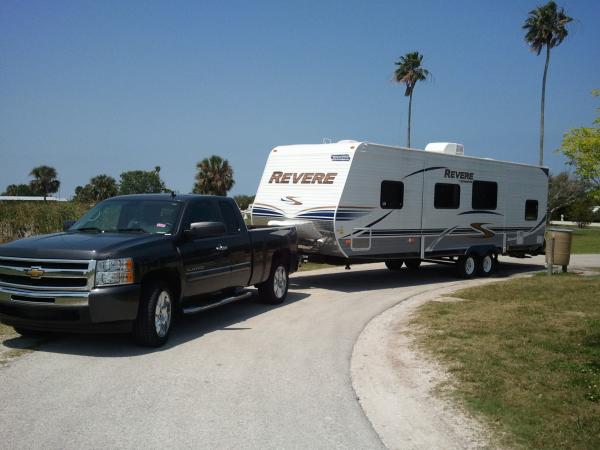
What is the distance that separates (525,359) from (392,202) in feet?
23.9

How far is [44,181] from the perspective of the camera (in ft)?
255

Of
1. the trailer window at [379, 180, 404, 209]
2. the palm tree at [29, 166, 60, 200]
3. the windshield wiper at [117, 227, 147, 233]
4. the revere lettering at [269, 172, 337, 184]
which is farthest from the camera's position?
the palm tree at [29, 166, 60, 200]

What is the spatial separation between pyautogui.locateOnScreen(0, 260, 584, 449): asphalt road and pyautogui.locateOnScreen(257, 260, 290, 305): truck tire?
3.76 ft

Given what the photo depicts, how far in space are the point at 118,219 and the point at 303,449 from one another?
4974 millimetres

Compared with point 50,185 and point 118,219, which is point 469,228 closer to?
point 118,219

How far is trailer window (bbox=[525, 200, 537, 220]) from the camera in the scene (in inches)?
725

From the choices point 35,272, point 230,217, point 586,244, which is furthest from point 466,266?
point 586,244

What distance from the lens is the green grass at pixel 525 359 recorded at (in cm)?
499

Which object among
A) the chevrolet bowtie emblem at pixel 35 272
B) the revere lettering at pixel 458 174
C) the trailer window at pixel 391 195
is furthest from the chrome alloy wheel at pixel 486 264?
the chevrolet bowtie emblem at pixel 35 272

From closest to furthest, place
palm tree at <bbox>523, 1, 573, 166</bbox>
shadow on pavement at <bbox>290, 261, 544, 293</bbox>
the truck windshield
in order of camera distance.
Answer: the truck windshield → shadow on pavement at <bbox>290, 261, 544, 293</bbox> → palm tree at <bbox>523, 1, 573, 166</bbox>

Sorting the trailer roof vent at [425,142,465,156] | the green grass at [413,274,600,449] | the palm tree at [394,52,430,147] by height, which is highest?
the palm tree at [394,52,430,147]

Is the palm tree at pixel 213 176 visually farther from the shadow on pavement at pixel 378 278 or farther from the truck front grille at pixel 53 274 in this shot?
the truck front grille at pixel 53 274

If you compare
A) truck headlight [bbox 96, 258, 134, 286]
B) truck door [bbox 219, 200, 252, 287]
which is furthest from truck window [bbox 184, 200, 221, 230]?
truck headlight [bbox 96, 258, 134, 286]

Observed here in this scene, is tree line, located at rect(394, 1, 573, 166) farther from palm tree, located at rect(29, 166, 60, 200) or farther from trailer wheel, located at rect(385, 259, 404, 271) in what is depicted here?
palm tree, located at rect(29, 166, 60, 200)
